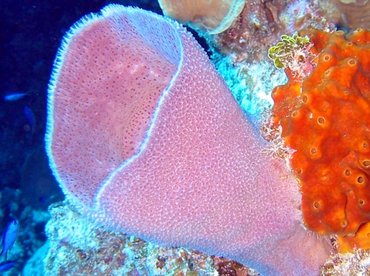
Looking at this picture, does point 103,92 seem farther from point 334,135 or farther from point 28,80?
point 28,80

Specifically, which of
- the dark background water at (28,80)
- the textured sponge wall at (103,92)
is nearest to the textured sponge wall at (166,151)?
the textured sponge wall at (103,92)

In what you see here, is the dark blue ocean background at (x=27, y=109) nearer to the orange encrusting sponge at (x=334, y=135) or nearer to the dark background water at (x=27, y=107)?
the dark background water at (x=27, y=107)

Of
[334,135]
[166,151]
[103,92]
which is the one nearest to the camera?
[166,151]

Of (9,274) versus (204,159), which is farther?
(9,274)

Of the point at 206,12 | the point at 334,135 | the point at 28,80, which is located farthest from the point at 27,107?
the point at 334,135

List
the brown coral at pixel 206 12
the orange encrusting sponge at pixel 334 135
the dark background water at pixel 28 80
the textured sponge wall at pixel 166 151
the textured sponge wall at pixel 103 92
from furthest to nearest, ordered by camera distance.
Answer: the dark background water at pixel 28 80 → the brown coral at pixel 206 12 → the textured sponge wall at pixel 103 92 → the orange encrusting sponge at pixel 334 135 → the textured sponge wall at pixel 166 151

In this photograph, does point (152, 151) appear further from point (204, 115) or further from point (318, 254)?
point (318, 254)

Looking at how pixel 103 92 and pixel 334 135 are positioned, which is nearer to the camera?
pixel 334 135

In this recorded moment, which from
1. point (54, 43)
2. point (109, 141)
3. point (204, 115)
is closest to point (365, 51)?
point (204, 115)

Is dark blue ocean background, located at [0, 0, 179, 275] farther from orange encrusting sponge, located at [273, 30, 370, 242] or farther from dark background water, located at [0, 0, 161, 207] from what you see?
orange encrusting sponge, located at [273, 30, 370, 242]
